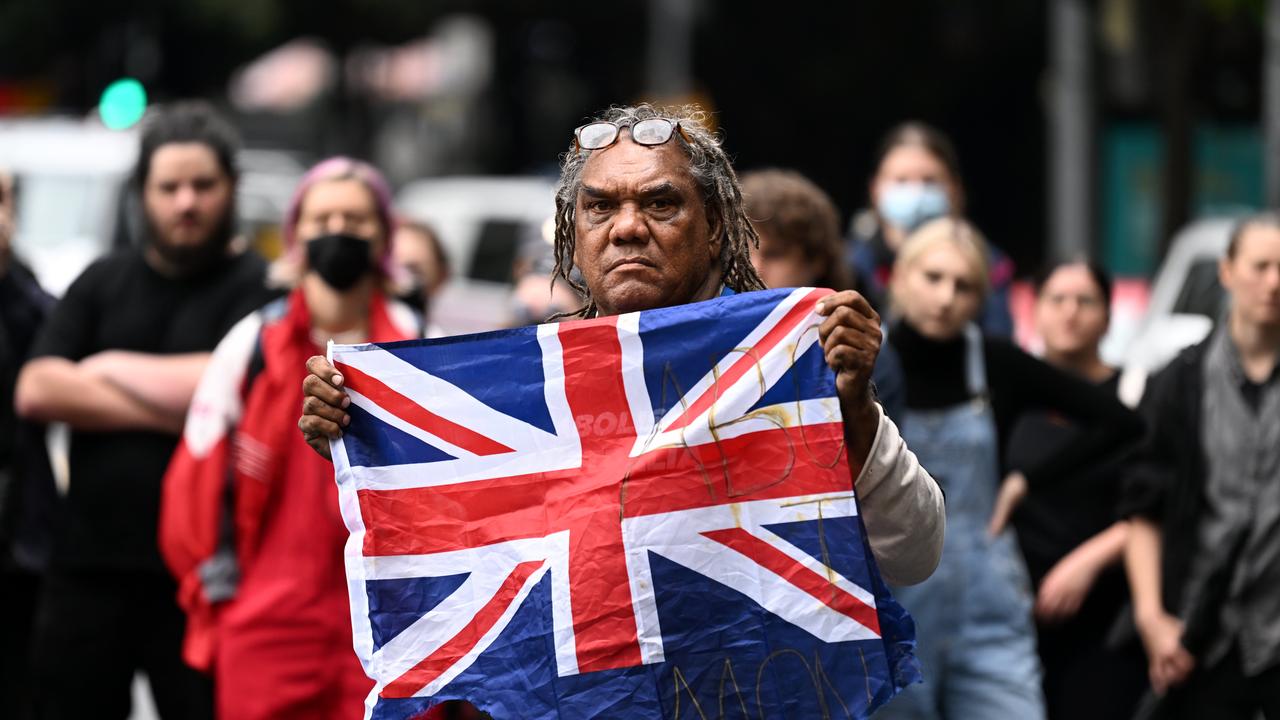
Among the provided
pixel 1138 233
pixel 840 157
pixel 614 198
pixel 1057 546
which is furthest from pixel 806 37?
pixel 614 198

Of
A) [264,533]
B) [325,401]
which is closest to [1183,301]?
[264,533]

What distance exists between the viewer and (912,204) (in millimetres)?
7383

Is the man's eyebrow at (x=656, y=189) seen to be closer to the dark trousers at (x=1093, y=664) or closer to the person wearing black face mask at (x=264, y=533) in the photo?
the person wearing black face mask at (x=264, y=533)

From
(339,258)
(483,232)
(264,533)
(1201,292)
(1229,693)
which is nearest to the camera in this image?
(264,533)

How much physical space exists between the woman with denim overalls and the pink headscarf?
146 cm

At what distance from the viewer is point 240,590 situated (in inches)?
194

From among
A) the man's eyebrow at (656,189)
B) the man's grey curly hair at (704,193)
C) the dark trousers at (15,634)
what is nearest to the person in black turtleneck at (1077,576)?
the man's grey curly hair at (704,193)

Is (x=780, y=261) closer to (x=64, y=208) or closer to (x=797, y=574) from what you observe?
(x=797, y=574)

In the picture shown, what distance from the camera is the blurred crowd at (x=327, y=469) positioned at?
4922 mm

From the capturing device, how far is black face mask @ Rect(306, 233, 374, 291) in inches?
203

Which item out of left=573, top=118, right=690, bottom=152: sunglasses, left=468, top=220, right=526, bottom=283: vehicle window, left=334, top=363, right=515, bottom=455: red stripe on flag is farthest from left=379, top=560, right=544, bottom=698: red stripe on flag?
left=468, top=220, right=526, bottom=283: vehicle window

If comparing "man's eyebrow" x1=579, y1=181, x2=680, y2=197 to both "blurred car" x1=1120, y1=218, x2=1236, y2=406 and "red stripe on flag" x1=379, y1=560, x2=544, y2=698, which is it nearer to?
"red stripe on flag" x1=379, y1=560, x2=544, y2=698

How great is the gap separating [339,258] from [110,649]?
120 centimetres

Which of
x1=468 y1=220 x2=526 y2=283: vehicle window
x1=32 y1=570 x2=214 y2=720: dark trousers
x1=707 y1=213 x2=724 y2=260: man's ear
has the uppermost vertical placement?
x1=468 y1=220 x2=526 y2=283: vehicle window
